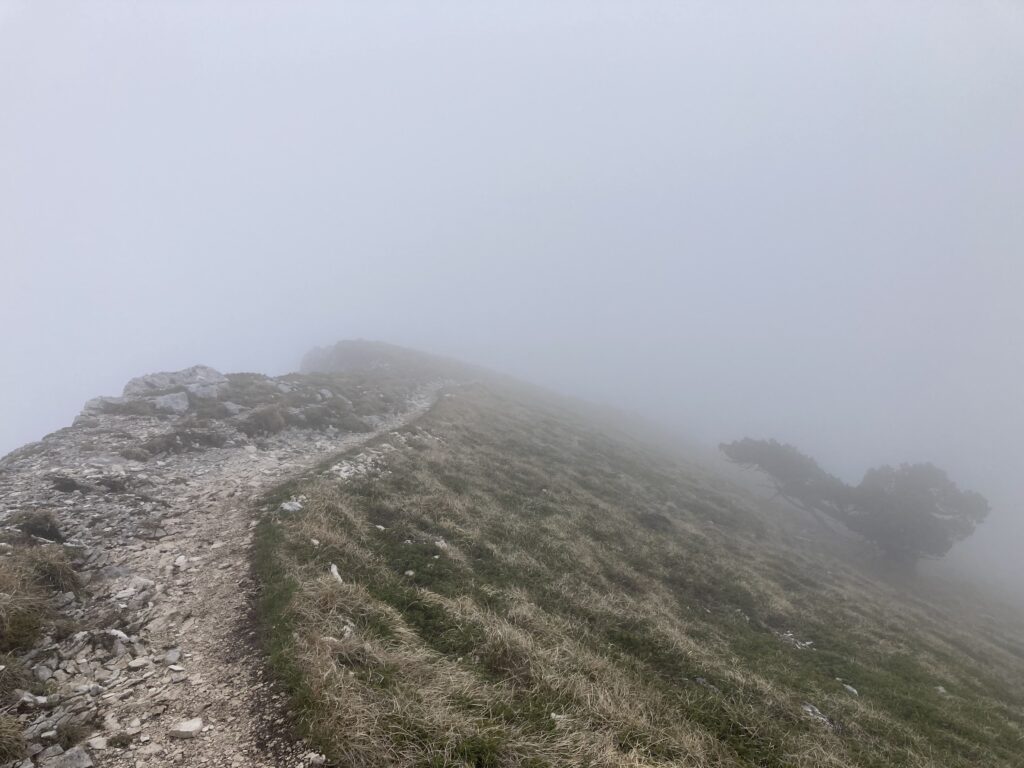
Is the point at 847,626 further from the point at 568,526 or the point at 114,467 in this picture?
the point at 114,467

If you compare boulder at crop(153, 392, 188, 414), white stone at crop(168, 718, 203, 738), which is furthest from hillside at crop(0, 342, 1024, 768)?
boulder at crop(153, 392, 188, 414)

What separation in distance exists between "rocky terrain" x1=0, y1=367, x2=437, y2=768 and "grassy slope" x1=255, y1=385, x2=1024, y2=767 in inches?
30.9

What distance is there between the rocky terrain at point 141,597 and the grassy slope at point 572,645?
2.57 feet

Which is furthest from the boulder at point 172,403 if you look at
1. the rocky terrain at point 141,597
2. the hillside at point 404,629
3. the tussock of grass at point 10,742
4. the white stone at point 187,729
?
the white stone at point 187,729

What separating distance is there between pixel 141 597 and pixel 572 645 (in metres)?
9.31

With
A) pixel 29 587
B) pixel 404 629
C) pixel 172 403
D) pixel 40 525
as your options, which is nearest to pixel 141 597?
pixel 29 587

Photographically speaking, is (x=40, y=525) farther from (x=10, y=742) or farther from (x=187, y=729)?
(x=187, y=729)

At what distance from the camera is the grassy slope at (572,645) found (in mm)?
6484

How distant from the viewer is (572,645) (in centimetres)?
956

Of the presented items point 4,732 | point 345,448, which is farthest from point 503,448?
point 4,732

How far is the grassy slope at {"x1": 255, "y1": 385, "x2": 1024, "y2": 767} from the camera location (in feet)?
21.3

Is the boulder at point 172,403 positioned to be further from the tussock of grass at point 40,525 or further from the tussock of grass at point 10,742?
the tussock of grass at point 10,742

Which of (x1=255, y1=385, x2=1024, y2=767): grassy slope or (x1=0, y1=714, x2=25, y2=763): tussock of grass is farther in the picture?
(x1=255, y1=385, x2=1024, y2=767): grassy slope

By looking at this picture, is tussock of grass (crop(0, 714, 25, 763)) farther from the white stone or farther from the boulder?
the boulder
